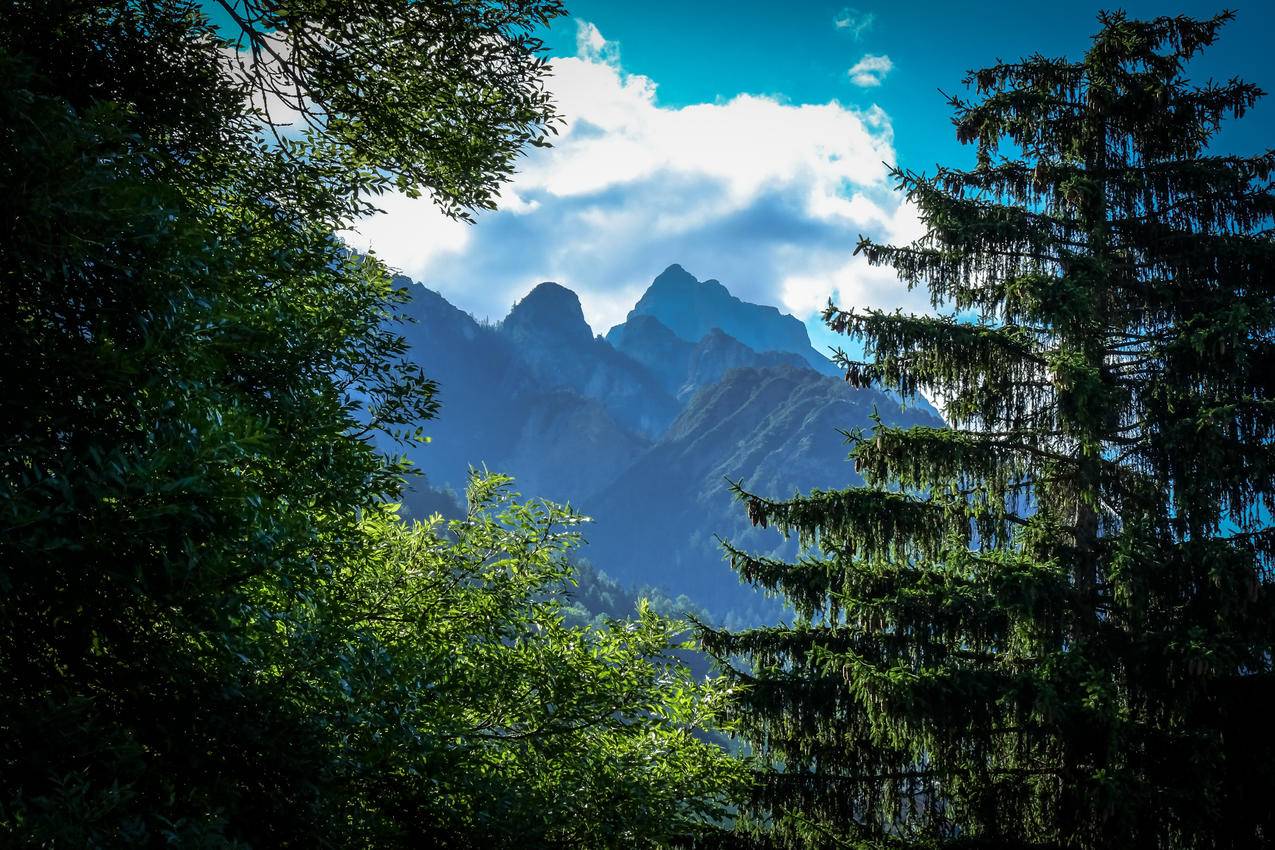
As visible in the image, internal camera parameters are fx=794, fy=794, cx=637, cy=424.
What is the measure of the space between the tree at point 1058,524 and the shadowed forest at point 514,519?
5 cm

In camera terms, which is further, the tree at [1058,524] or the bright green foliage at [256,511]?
the tree at [1058,524]

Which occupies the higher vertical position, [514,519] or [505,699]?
[514,519]

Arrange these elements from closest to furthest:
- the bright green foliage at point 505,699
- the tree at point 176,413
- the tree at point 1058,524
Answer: the tree at point 176,413 → the bright green foliage at point 505,699 → the tree at point 1058,524

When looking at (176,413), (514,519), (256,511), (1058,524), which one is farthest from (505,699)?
(1058,524)

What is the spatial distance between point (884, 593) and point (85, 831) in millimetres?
8861

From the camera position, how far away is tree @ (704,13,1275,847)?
7.84 metres

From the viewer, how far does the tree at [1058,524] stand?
7.84 meters

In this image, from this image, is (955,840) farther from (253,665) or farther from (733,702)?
(253,665)

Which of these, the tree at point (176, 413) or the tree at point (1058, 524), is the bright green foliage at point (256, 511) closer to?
the tree at point (176, 413)

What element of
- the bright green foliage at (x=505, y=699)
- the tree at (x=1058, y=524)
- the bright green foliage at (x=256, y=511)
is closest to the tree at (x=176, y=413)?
the bright green foliage at (x=256, y=511)

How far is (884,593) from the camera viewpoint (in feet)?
33.1

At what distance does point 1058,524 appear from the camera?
31.7 feet

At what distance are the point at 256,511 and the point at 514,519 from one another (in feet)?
13.1

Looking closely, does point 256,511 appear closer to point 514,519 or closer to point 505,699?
point 505,699
